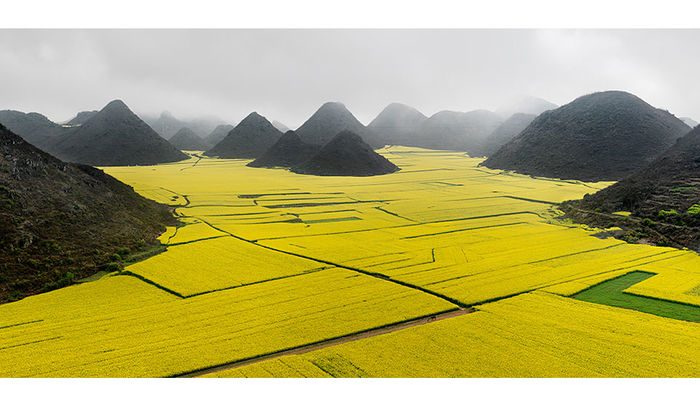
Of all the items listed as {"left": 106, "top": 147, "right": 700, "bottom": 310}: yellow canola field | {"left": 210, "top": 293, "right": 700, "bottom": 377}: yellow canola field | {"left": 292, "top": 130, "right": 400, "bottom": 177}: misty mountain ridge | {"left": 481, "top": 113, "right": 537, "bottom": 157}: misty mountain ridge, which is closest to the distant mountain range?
{"left": 106, "top": 147, "right": 700, "bottom": 310}: yellow canola field

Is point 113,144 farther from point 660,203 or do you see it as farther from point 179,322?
point 660,203

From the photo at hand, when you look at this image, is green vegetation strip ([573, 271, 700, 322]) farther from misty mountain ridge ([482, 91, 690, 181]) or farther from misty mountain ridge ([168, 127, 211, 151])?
misty mountain ridge ([168, 127, 211, 151])

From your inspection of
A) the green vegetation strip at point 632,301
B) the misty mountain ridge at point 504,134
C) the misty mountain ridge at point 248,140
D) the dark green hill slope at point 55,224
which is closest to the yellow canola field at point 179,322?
the dark green hill slope at point 55,224

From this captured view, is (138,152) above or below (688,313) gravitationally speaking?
above

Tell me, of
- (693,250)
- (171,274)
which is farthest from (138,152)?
(693,250)

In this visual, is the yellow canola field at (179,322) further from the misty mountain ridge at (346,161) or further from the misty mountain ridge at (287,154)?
the misty mountain ridge at (287,154)

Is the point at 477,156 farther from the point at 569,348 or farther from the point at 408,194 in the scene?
the point at 569,348
